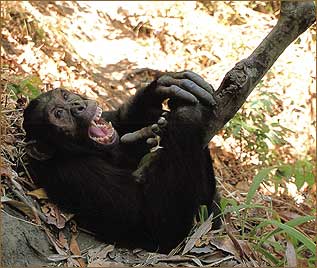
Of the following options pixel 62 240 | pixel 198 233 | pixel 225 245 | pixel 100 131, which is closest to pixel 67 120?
pixel 100 131

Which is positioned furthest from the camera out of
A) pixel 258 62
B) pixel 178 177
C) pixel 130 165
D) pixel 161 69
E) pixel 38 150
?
pixel 161 69

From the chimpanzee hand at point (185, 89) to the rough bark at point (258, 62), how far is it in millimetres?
59

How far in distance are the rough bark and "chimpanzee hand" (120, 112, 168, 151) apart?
0.70 ft

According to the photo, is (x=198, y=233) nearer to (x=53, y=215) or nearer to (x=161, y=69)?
(x=53, y=215)

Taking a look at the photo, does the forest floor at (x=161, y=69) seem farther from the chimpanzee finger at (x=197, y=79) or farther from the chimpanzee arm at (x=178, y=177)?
the chimpanzee finger at (x=197, y=79)

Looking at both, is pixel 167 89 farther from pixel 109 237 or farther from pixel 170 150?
pixel 109 237

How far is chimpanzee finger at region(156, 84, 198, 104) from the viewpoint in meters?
2.58

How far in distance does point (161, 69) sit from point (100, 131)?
344cm

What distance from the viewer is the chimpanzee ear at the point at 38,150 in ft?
9.48

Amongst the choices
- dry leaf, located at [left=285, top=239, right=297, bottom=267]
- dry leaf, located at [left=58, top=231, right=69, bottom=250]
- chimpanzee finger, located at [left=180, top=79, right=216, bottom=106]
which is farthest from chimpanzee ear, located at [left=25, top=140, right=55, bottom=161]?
dry leaf, located at [left=285, top=239, right=297, bottom=267]

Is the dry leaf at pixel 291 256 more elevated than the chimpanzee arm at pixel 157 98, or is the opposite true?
the chimpanzee arm at pixel 157 98

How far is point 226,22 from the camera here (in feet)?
22.6

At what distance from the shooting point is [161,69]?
6430mm

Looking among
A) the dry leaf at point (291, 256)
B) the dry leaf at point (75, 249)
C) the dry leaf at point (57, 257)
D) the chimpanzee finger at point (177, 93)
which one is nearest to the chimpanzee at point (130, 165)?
the chimpanzee finger at point (177, 93)
